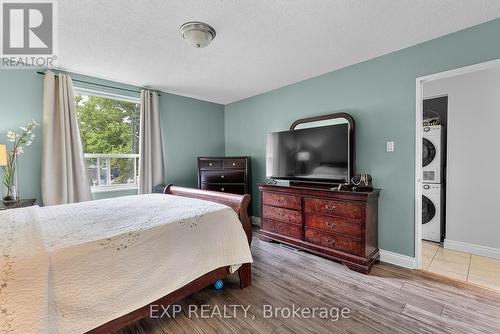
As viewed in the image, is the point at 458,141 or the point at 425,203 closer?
the point at 458,141

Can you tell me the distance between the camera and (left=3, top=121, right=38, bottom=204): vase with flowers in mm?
2443

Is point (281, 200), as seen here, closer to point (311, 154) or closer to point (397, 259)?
point (311, 154)

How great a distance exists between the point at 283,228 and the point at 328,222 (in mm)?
660

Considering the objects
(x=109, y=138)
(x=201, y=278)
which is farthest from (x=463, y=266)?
(x=109, y=138)

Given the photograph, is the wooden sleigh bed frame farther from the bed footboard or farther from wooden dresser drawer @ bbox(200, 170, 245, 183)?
wooden dresser drawer @ bbox(200, 170, 245, 183)

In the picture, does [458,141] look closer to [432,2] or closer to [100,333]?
[432,2]

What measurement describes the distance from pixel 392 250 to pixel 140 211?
2694 millimetres

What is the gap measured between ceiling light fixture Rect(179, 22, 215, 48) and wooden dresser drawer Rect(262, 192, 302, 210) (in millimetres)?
1994

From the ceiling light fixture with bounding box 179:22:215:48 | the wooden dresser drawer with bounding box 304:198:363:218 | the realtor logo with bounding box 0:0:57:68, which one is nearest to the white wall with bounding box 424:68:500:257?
the wooden dresser drawer with bounding box 304:198:363:218

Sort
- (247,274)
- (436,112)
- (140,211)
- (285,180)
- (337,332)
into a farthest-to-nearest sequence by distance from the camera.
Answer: (285,180) → (436,112) → (247,274) → (140,211) → (337,332)

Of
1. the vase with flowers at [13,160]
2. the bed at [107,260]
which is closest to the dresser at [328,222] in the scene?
the bed at [107,260]

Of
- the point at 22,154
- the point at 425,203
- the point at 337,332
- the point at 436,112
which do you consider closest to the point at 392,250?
the point at 425,203

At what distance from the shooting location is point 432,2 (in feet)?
5.55

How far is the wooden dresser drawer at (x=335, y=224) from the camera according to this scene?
7.71ft
